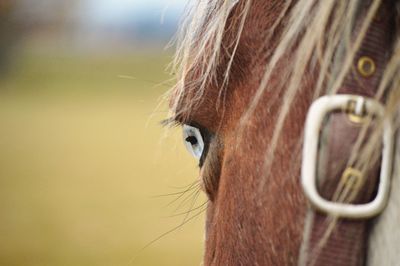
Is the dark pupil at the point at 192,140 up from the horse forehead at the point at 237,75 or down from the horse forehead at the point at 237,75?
down

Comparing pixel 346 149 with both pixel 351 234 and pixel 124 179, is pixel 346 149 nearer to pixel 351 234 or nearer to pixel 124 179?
pixel 351 234

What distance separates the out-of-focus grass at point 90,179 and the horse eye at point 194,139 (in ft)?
0.54

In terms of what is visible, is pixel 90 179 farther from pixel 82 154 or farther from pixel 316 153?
pixel 316 153

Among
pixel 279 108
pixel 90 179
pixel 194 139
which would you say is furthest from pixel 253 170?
pixel 90 179

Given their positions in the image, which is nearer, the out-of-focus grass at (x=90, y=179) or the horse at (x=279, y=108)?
the horse at (x=279, y=108)

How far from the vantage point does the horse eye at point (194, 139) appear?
0.80m

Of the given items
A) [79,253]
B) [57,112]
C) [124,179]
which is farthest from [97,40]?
[79,253]

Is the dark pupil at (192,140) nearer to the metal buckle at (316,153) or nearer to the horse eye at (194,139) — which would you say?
the horse eye at (194,139)

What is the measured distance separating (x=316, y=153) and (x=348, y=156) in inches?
1.0

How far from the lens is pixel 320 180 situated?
1.98 ft

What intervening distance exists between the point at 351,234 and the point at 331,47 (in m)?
0.14

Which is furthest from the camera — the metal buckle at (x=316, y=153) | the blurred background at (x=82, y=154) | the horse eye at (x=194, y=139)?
the blurred background at (x=82, y=154)

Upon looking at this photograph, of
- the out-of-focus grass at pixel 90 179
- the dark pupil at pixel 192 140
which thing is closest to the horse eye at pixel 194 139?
the dark pupil at pixel 192 140

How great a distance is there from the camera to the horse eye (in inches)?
31.3
